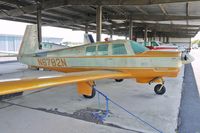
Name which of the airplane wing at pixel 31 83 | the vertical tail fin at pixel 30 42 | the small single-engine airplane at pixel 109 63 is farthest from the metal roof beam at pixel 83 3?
the airplane wing at pixel 31 83

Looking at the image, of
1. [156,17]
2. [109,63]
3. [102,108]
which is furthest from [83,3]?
[102,108]

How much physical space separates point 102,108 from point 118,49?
235 centimetres

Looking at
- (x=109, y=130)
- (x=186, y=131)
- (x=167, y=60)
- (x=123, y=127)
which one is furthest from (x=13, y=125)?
(x=167, y=60)

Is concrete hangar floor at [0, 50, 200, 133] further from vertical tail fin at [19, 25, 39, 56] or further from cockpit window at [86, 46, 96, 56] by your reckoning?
vertical tail fin at [19, 25, 39, 56]

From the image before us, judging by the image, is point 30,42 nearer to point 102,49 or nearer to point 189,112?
point 102,49

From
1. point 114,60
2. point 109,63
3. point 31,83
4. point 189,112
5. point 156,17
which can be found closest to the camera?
point 31,83

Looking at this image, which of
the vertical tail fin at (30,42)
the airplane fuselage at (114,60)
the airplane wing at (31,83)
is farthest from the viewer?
the vertical tail fin at (30,42)

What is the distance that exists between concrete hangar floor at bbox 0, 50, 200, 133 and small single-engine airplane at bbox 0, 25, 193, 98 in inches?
23.0

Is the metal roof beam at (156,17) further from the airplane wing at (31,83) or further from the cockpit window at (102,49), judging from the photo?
the airplane wing at (31,83)

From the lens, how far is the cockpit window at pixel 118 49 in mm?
6713

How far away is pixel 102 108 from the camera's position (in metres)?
5.18

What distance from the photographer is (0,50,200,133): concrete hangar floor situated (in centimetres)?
402

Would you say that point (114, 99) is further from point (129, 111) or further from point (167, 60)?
point (167, 60)

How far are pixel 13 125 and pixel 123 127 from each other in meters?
2.16
